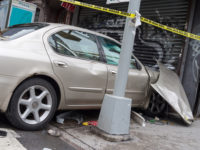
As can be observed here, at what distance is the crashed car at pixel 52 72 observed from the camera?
3134 mm

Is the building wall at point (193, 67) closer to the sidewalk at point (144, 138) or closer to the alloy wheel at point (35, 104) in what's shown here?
the sidewalk at point (144, 138)

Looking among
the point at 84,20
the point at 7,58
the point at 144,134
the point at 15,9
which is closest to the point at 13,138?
the point at 7,58

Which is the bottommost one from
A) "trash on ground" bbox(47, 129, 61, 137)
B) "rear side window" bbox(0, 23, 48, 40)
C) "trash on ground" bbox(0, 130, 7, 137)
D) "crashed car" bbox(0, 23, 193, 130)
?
"trash on ground" bbox(47, 129, 61, 137)

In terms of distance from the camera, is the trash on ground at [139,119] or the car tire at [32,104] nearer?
the car tire at [32,104]

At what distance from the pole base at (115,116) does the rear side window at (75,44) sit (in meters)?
0.86

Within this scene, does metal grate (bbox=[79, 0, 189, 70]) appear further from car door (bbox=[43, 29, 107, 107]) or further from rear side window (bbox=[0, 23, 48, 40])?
rear side window (bbox=[0, 23, 48, 40])

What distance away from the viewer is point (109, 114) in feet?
11.6

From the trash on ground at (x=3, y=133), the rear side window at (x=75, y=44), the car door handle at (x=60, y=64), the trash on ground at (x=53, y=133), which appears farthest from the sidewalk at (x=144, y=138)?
the rear side window at (x=75, y=44)

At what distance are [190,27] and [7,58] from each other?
476 cm

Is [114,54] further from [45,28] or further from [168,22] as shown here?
[168,22]

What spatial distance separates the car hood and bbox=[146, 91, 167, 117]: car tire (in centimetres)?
40

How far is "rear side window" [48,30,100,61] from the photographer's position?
12.2 ft

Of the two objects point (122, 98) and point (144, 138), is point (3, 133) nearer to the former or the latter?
point (122, 98)

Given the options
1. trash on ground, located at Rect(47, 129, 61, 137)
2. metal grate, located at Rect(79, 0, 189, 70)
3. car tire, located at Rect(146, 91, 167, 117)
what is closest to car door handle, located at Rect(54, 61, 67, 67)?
trash on ground, located at Rect(47, 129, 61, 137)
